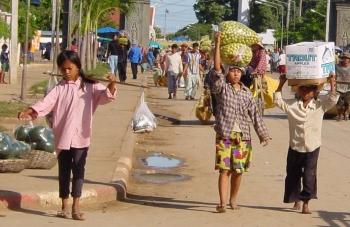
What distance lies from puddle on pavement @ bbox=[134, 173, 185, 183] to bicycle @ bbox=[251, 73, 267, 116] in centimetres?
502

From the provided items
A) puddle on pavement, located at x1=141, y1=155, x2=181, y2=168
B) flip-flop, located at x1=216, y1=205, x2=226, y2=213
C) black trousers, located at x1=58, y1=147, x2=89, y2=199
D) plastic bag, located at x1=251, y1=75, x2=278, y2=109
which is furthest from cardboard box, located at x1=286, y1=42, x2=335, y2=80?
plastic bag, located at x1=251, y1=75, x2=278, y2=109

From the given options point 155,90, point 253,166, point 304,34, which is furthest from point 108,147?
point 304,34

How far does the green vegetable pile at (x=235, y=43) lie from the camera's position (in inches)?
358

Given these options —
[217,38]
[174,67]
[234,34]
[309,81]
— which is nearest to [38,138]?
[234,34]

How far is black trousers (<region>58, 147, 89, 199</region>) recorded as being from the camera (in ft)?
26.6

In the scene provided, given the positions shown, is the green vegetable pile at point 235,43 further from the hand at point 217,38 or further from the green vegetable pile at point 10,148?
the green vegetable pile at point 10,148

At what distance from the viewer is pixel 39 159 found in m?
10.6

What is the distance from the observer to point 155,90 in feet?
101

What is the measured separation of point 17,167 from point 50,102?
2.37 meters

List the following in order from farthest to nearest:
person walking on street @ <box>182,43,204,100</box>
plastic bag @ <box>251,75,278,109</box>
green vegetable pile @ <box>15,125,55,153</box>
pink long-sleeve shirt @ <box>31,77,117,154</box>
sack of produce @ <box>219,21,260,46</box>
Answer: person walking on street @ <box>182,43,204,100</box> → plastic bag @ <box>251,75,278,109</box> → green vegetable pile @ <box>15,125,55,153</box> → sack of produce @ <box>219,21,260,46</box> → pink long-sleeve shirt @ <box>31,77,117,154</box>

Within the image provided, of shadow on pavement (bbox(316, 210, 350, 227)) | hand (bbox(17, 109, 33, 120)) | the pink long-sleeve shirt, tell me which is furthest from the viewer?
shadow on pavement (bbox(316, 210, 350, 227))

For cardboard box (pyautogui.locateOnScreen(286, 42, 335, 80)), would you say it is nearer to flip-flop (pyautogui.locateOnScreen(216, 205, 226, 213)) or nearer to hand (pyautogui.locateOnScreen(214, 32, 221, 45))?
hand (pyautogui.locateOnScreen(214, 32, 221, 45))

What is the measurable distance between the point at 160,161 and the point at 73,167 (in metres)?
5.09

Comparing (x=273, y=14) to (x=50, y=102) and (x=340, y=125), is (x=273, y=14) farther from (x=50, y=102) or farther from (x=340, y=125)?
(x=50, y=102)
